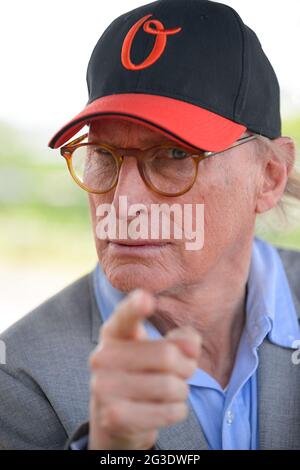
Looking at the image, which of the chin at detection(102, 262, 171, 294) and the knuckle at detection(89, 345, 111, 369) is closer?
the knuckle at detection(89, 345, 111, 369)

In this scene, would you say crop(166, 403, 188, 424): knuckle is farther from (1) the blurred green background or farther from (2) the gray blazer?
(1) the blurred green background

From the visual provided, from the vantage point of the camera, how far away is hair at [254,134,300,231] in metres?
1.78

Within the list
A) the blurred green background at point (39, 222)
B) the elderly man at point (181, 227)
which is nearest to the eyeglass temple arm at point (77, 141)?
the elderly man at point (181, 227)

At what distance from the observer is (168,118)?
5.00ft

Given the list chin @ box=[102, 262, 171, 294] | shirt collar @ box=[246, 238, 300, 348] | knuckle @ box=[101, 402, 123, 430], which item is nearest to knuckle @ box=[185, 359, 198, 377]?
knuckle @ box=[101, 402, 123, 430]

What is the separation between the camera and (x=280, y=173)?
72.8 inches

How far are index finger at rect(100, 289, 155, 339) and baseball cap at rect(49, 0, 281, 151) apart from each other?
0.55 metres

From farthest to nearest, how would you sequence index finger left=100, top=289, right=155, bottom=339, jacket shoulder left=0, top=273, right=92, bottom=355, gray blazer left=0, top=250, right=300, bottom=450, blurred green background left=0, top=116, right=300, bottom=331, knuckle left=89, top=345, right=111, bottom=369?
1. blurred green background left=0, top=116, right=300, bottom=331
2. jacket shoulder left=0, top=273, right=92, bottom=355
3. gray blazer left=0, top=250, right=300, bottom=450
4. knuckle left=89, top=345, right=111, bottom=369
5. index finger left=100, top=289, right=155, bottom=339

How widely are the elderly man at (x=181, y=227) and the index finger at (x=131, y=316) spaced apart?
0.38 m

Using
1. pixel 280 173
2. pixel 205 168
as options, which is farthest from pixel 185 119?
pixel 280 173

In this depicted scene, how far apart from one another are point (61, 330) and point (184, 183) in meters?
0.49

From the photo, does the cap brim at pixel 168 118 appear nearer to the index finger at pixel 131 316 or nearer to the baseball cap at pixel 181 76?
the baseball cap at pixel 181 76
